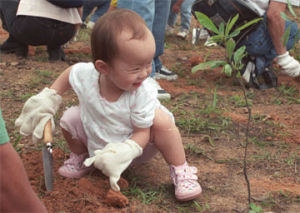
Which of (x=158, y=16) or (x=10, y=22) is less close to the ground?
(x=158, y=16)

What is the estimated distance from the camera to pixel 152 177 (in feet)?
6.38

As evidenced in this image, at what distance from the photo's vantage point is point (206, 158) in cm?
214

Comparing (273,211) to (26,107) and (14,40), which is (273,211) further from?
(14,40)

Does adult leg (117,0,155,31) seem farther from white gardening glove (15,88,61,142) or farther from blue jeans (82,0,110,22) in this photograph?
blue jeans (82,0,110,22)

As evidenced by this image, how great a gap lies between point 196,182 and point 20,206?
856 millimetres

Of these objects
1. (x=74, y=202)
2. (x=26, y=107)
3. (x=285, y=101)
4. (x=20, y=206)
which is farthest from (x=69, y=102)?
(x=20, y=206)

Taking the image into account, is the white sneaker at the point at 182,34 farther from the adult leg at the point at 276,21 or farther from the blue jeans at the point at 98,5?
the adult leg at the point at 276,21

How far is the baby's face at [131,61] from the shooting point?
1.55 meters

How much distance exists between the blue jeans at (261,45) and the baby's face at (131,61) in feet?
6.01

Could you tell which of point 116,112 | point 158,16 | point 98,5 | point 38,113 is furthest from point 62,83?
point 98,5

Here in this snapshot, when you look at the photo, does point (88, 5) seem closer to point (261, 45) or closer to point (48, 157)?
point (261, 45)

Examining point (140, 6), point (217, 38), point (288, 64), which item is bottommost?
point (288, 64)

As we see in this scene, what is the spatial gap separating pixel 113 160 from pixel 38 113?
1.29 feet

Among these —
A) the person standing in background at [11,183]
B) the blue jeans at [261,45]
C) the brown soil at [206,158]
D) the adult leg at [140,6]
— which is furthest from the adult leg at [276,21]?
the person standing in background at [11,183]
